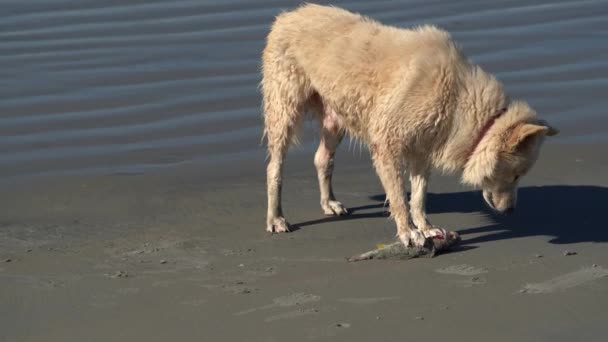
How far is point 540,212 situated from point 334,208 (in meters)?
1.52

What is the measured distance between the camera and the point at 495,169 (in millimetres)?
8086

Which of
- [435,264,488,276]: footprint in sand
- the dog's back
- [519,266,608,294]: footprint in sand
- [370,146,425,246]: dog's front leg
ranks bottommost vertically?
[435,264,488,276]: footprint in sand

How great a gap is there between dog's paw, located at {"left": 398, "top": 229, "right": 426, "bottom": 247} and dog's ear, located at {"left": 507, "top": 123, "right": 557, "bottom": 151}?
32.8 inches

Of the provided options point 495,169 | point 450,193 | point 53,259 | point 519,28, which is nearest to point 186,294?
point 53,259

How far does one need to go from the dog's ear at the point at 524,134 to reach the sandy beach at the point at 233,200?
2.31ft

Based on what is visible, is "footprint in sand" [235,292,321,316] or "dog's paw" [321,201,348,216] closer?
"footprint in sand" [235,292,321,316]

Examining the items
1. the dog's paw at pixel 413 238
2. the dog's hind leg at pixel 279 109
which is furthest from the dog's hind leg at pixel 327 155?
the dog's paw at pixel 413 238

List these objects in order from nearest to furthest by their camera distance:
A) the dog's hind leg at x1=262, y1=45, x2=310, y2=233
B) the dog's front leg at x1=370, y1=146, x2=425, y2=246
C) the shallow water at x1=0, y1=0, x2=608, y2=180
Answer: the dog's front leg at x1=370, y1=146, x2=425, y2=246 < the dog's hind leg at x1=262, y1=45, x2=310, y2=233 < the shallow water at x1=0, y1=0, x2=608, y2=180

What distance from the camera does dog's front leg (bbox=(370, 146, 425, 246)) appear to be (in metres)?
8.24

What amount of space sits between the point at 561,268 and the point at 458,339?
1354mm

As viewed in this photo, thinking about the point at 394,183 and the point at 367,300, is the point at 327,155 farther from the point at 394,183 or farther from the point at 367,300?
the point at 367,300

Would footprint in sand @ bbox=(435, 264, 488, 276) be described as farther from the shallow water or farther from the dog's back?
the shallow water

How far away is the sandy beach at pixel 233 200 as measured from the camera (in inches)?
274

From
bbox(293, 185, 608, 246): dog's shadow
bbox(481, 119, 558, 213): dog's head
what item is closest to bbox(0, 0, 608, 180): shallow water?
bbox(293, 185, 608, 246): dog's shadow
